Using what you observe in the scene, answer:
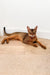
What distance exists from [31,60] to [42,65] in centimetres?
16

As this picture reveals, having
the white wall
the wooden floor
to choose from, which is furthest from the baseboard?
the wooden floor

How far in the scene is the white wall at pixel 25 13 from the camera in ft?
6.07

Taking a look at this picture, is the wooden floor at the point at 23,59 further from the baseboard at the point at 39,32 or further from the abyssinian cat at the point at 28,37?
the baseboard at the point at 39,32

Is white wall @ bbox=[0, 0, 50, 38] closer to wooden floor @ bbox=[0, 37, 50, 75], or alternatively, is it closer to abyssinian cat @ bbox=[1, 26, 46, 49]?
abyssinian cat @ bbox=[1, 26, 46, 49]

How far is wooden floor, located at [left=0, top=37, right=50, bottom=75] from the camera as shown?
1.29m

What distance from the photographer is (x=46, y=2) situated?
179 cm

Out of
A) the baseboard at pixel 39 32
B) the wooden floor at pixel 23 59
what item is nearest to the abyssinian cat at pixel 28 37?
the wooden floor at pixel 23 59

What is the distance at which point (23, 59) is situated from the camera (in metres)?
1.49

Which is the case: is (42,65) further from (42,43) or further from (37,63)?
(42,43)

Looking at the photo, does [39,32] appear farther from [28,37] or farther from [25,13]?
[25,13]

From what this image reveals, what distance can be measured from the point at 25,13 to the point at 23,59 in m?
0.82

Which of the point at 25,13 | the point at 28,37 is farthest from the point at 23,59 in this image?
the point at 25,13

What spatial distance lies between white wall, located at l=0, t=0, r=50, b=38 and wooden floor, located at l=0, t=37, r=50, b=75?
357 mm

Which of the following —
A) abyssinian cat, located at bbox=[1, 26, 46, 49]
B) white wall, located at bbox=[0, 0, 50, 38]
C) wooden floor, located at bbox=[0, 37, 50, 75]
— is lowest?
wooden floor, located at bbox=[0, 37, 50, 75]
